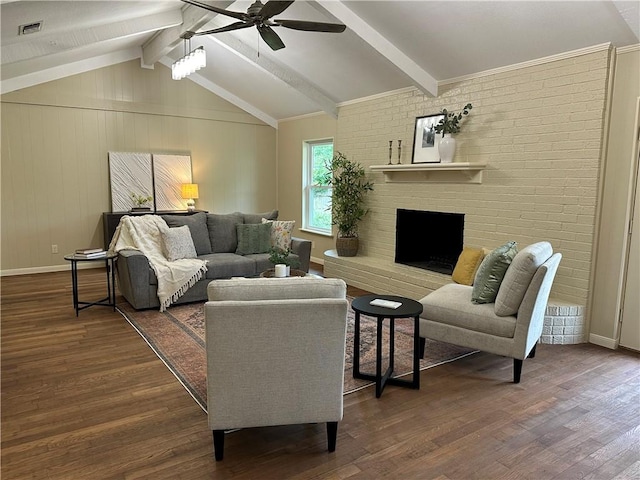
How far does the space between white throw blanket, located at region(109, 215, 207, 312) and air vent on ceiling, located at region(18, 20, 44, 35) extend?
1.96 metres

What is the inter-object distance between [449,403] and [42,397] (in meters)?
2.58

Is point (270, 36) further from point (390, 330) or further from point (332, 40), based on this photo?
point (390, 330)

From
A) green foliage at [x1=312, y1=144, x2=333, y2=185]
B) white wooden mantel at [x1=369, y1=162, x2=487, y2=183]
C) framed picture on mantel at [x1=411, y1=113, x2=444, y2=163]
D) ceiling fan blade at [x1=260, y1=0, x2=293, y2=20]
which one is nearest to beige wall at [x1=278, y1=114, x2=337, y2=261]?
green foliage at [x1=312, y1=144, x2=333, y2=185]

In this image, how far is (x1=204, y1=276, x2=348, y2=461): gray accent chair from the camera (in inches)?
80.2

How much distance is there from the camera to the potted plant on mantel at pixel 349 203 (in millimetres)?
5973

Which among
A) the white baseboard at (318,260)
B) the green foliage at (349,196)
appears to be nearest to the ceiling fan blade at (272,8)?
the green foliage at (349,196)

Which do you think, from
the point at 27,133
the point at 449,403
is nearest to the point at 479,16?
the point at 449,403

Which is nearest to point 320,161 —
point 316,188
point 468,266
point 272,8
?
point 316,188

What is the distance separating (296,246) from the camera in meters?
5.63

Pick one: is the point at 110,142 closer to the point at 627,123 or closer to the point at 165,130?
the point at 165,130

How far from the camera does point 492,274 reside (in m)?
3.25

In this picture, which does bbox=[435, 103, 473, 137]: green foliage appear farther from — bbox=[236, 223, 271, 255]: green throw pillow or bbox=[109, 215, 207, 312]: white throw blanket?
bbox=[109, 215, 207, 312]: white throw blanket

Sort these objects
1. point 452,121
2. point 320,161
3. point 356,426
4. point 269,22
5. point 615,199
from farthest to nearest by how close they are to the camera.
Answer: point 320,161 → point 452,121 → point 615,199 → point 269,22 → point 356,426

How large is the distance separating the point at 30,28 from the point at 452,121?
4.06 meters
